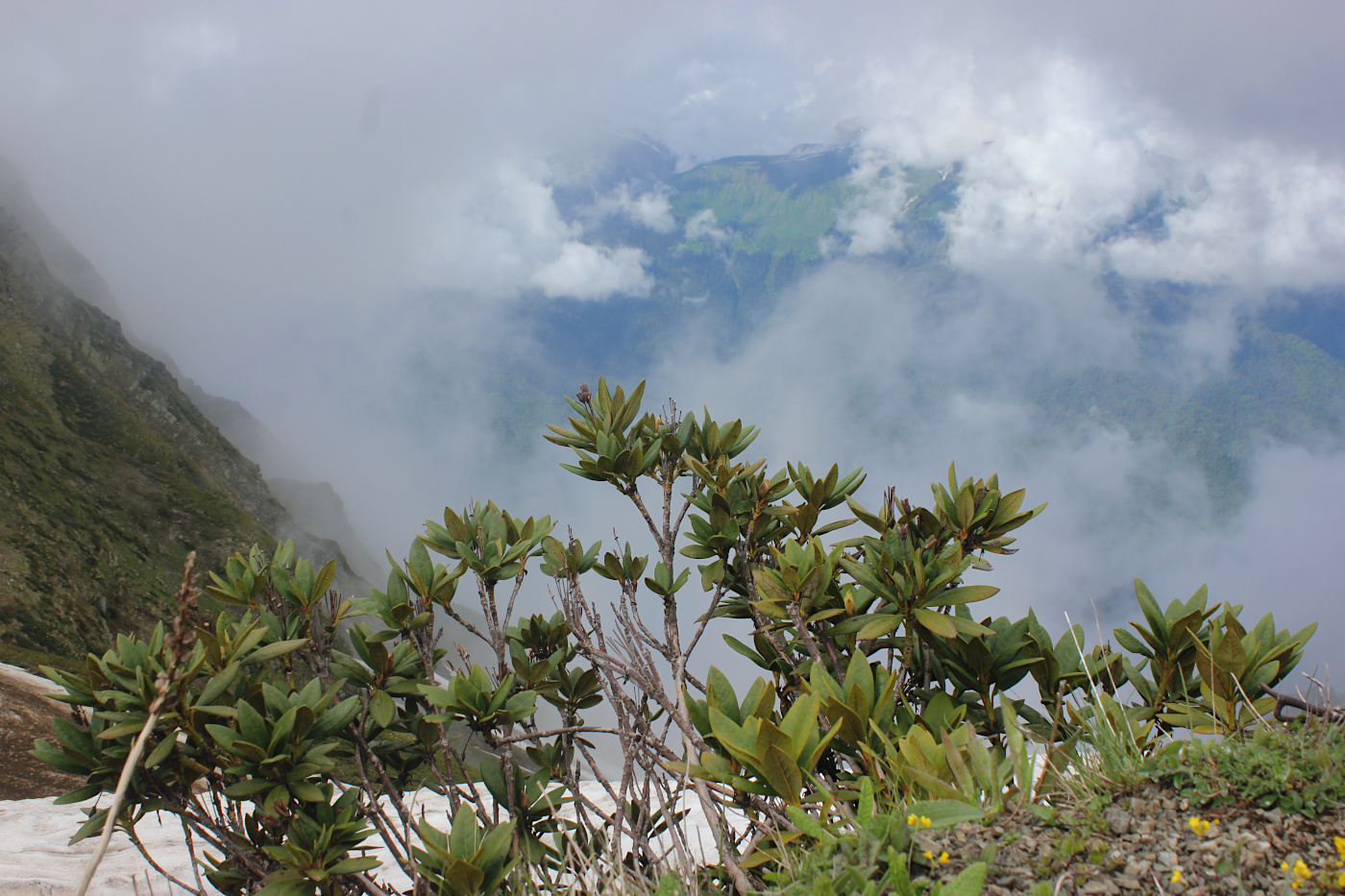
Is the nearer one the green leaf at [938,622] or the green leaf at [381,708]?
the green leaf at [938,622]

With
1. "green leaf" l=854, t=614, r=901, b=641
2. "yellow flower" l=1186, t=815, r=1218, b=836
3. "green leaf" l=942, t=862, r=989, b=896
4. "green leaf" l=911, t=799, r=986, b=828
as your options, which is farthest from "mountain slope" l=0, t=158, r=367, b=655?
"yellow flower" l=1186, t=815, r=1218, b=836

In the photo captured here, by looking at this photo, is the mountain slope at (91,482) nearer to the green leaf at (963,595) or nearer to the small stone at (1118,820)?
the green leaf at (963,595)

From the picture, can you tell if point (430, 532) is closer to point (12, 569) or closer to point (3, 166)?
point (12, 569)

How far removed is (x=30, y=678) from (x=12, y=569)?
9.96 metres

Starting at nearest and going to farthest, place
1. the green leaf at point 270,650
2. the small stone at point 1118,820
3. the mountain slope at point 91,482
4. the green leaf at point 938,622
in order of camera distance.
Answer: the small stone at point 1118,820
the green leaf at point 938,622
the green leaf at point 270,650
the mountain slope at point 91,482

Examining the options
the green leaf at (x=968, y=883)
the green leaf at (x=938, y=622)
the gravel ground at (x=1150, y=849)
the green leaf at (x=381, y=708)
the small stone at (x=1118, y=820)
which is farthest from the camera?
the green leaf at (x=381, y=708)

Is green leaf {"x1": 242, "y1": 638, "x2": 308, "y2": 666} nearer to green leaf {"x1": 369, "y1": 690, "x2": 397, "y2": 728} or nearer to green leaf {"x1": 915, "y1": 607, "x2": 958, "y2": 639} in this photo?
green leaf {"x1": 369, "y1": 690, "x2": 397, "y2": 728}

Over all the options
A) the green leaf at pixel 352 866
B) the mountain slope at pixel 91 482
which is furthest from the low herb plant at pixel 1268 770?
the mountain slope at pixel 91 482

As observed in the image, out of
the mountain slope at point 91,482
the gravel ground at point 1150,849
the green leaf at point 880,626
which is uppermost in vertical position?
the mountain slope at point 91,482

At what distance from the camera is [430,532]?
9.19ft

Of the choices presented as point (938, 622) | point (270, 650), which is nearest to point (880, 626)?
point (938, 622)

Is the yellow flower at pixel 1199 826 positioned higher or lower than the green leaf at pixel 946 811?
higher

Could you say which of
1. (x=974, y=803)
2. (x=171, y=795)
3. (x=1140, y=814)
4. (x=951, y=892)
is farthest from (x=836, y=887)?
(x=171, y=795)

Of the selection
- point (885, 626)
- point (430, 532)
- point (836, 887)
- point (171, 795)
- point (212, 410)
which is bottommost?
point (171, 795)
